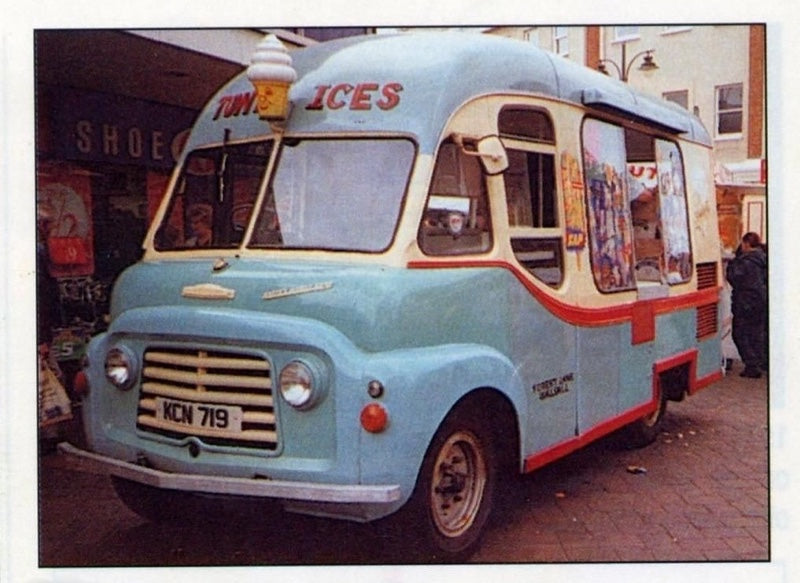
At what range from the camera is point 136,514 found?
4.17 metres

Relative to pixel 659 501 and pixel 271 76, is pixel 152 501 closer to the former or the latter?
pixel 271 76

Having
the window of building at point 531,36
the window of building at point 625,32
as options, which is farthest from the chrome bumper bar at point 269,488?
the window of building at point 625,32

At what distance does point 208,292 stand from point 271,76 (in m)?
0.90

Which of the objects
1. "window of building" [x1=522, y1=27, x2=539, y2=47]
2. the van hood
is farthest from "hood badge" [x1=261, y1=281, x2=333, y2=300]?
"window of building" [x1=522, y1=27, x2=539, y2=47]

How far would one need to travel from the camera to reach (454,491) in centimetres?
382

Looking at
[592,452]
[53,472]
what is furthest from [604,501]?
[53,472]

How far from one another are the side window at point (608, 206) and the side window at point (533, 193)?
36 cm

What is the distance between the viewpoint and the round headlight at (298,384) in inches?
130

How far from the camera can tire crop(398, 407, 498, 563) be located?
3557 mm

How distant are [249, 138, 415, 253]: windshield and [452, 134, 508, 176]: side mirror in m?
0.24

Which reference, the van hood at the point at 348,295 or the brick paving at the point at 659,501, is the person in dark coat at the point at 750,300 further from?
the van hood at the point at 348,295

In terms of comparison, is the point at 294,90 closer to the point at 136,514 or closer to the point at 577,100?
the point at 577,100

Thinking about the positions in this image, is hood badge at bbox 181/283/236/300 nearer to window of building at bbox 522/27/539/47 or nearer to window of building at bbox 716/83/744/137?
window of building at bbox 522/27/539/47

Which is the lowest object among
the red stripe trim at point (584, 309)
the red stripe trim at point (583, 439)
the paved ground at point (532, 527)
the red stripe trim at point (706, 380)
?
the paved ground at point (532, 527)
